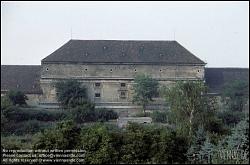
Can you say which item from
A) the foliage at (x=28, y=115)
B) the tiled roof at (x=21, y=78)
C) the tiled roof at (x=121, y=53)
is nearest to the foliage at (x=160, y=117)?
the foliage at (x=28, y=115)

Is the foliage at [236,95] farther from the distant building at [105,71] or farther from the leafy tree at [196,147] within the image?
the leafy tree at [196,147]

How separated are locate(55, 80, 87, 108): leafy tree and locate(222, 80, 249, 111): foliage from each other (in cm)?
969

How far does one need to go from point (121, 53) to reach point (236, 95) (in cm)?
932

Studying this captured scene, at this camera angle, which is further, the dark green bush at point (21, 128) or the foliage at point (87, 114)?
the foliage at point (87, 114)

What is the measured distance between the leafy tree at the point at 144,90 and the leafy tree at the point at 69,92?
12.3ft

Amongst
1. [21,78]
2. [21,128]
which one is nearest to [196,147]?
[21,128]

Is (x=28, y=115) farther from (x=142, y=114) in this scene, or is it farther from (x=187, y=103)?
Result: (x=187, y=103)

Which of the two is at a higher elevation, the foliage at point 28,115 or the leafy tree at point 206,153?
the foliage at point 28,115

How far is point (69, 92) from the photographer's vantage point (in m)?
29.9

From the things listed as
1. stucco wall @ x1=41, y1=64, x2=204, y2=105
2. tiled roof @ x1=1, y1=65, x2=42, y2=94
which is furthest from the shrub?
tiled roof @ x1=1, y1=65, x2=42, y2=94

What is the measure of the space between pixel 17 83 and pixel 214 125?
21.2m

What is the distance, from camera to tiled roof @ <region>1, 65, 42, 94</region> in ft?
106

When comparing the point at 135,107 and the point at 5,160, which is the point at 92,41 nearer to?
the point at 135,107

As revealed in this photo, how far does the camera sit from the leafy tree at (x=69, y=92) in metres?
28.9
